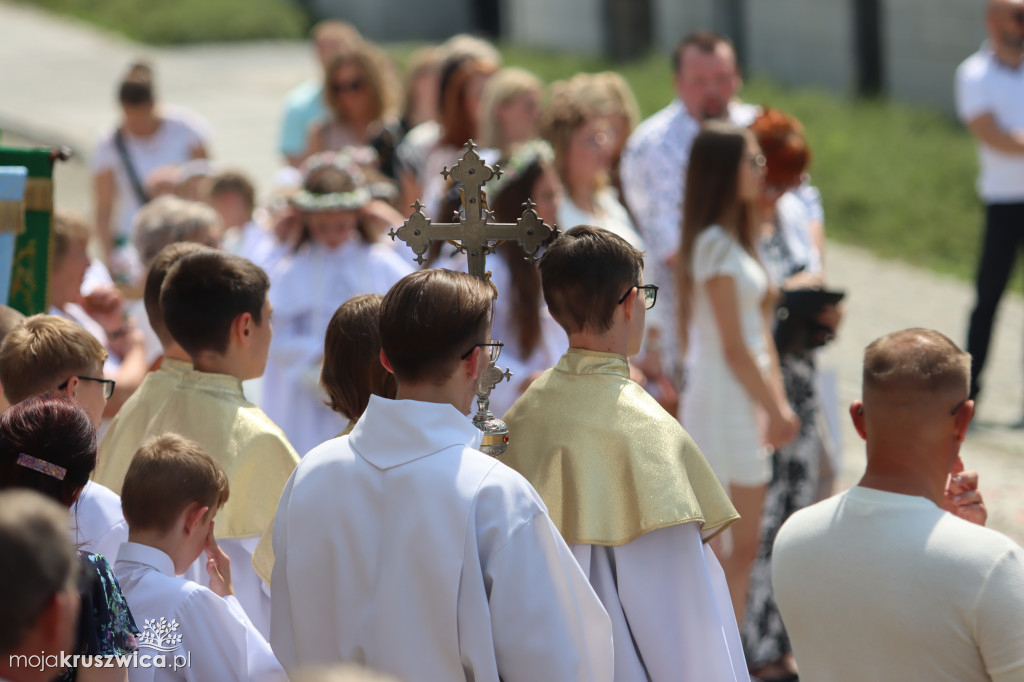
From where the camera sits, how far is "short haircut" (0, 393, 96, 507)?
105 inches

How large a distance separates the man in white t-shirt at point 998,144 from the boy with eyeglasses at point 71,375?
19.4ft

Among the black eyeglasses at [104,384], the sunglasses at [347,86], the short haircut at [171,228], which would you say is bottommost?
the black eyeglasses at [104,384]

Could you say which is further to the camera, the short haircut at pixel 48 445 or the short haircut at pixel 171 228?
the short haircut at pixel 171 228

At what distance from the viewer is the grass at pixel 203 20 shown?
75.5ft

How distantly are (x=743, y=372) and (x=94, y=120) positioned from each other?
47.1ft

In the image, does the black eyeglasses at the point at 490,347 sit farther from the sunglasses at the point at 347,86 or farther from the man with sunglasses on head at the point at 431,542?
the sunglasses at the point at 347,86

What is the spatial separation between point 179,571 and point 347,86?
18.9 ft

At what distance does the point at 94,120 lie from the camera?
1750 centimetres

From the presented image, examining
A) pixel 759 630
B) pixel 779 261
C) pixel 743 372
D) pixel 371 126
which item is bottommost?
pixel 759 630

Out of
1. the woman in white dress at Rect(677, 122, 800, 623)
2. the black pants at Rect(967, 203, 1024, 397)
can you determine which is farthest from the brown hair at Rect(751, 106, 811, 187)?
the black pants at Rect(967, 203, 1024, 397)

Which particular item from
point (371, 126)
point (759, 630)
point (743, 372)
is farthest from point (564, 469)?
point (371, 126)

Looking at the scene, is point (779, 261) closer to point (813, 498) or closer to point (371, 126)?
point (813, 498)

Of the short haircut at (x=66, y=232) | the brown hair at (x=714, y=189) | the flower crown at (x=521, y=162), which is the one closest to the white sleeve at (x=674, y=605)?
the brown hair at (x=714, y=189)

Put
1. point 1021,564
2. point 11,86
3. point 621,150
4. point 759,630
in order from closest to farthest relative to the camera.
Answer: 1. point 1021,564
2. point 759,630
3. point 621,150
4. point 11,86
